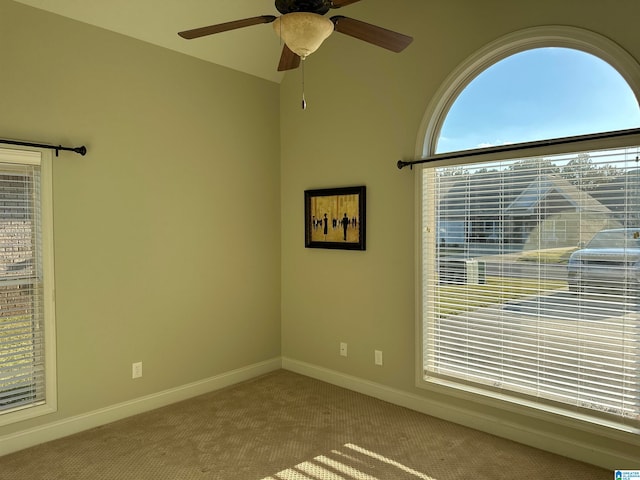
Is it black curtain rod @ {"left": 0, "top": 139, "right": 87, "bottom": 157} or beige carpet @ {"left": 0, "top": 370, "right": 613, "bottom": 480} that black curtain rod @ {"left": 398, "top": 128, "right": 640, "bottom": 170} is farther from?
black curtain rod @ {"left": 0, "top": 139, "right": 87, "bottom": 157}

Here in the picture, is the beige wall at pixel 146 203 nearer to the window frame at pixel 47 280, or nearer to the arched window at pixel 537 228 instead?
the window frame at pixel 47 280

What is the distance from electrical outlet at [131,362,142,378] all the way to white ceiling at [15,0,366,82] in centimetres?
244

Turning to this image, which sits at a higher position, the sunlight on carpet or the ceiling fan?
the ceiling fan

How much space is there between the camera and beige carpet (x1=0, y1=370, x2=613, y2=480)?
8.38 ft

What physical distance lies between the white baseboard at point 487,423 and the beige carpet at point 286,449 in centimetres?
5

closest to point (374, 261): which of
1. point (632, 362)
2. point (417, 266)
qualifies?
point (417, 266)

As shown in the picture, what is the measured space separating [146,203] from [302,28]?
2.12 m

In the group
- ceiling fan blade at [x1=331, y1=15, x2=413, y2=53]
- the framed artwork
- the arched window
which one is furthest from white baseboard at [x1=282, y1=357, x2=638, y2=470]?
ceiling fan blade at [x1=331, y1=15, x2=413, y2=53]

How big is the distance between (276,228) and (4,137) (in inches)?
89.9

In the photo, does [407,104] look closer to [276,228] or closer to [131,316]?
[276,228]

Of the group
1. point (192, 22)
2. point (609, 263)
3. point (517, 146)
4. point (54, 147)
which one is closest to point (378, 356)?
point (609, 263)

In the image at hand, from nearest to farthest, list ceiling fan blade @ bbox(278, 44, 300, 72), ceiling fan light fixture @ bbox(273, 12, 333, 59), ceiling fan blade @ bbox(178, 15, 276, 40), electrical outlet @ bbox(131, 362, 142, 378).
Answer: ceiling fan light fixture @ bbox(273, 12, 333, 59) → ceiling fan blade @ bbox(178, 15, 276, 40) → ceiling fan blade @ bbox(278, 44, 300, 72) → electrical outlet @ bbox(131, 362, 142, 378)

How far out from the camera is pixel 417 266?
132 inches

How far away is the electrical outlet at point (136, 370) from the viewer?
3.38 m
